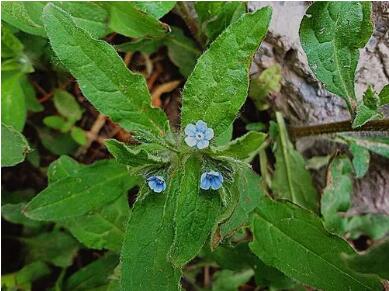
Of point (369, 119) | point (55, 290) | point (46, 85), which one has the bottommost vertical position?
point (55, 290)

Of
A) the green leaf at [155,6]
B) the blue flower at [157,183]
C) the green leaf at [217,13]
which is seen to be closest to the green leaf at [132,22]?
the green leaf at [155,6]

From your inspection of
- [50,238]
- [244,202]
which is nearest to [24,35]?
[50,238]

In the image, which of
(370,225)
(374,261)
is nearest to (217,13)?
(370,225)

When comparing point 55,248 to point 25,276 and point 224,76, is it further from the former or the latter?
point 224,76

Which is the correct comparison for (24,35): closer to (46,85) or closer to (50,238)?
(46,85)

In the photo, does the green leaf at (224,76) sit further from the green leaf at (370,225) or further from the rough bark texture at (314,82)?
the green leaf at (370,225)

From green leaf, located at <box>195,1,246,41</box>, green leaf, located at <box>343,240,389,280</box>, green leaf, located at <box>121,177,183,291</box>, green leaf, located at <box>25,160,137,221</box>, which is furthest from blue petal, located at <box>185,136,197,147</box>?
green leaf, located at <box>195,1,246,41</box>
